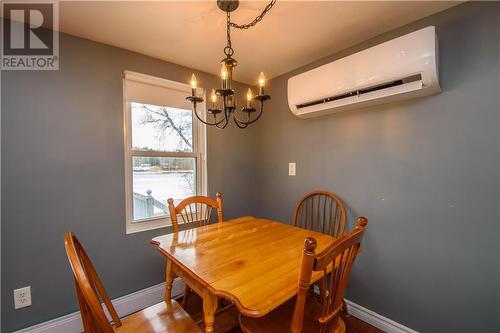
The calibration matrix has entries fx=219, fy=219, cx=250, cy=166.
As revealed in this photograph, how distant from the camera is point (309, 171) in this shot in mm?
2143

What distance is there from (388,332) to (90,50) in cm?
307

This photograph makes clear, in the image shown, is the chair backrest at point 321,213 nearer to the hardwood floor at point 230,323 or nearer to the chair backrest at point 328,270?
the hardwood floor at point 230,323

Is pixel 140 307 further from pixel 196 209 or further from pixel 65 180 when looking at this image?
pixel 65 180

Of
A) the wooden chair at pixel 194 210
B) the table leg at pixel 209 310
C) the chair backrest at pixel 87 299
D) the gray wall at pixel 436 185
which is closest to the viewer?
the chair backrest at pixel 87 299

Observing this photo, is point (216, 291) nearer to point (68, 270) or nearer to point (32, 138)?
point (68, 270)

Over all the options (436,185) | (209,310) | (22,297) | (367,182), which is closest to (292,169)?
(367,182)

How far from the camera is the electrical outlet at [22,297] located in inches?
56.6

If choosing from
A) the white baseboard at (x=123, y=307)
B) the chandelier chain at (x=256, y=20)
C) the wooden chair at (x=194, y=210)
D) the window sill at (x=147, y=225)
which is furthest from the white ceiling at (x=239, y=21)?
the white baseboard at (x=123, y=307)

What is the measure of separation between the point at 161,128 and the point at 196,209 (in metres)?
0.84

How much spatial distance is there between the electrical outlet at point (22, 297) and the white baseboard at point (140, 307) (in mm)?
167

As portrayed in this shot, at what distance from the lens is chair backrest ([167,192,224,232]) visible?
173cm

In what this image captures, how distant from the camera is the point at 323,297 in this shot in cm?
103

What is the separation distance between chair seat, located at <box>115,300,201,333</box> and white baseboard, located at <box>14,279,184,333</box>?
87 cm

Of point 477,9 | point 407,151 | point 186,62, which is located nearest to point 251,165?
point 186,62
